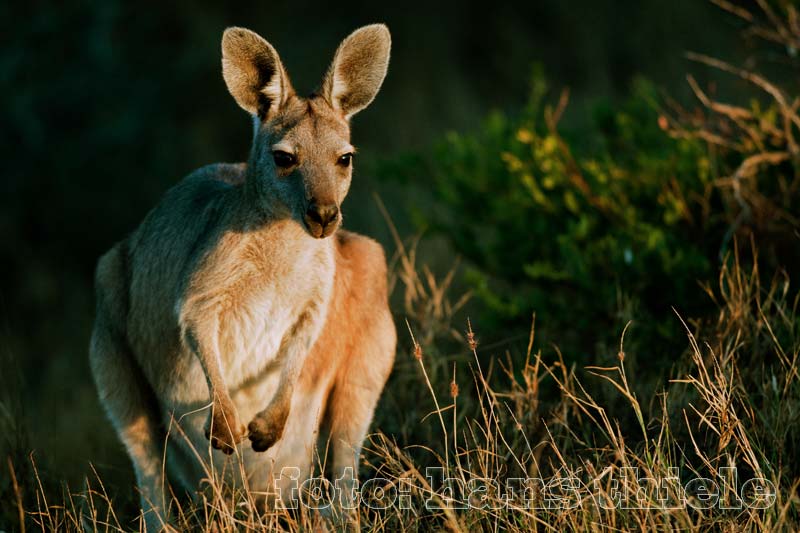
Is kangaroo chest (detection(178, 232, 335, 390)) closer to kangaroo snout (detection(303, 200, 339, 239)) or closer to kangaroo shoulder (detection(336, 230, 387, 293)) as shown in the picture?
kangaroo snout (detection(303, 200, 339, 239))

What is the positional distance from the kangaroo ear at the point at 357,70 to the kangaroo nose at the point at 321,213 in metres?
0.61

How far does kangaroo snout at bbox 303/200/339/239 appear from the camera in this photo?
10.1 ft

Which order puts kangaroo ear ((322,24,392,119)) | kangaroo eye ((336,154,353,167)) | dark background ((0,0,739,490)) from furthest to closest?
dark background ((0,0,739,490)) → kangaroo ear ((322,24,392,119)) → kangaroo eye ((336,154,353,167))

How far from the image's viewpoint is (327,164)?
3291mm

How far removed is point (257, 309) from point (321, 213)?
0.46 metres

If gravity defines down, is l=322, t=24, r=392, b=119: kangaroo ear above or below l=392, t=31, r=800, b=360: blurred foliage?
above

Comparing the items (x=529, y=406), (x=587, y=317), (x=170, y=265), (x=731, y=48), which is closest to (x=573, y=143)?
(x=587, y=317)

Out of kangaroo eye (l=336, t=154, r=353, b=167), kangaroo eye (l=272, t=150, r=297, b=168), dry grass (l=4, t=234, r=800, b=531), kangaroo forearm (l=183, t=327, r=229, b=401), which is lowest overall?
dry grass (l=4, t=234, r=800, b=531)

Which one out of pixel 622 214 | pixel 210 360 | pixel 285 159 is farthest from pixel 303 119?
pixel 622 214

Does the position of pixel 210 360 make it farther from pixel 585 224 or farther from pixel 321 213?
pixel 585 224

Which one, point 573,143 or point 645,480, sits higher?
point 573,143

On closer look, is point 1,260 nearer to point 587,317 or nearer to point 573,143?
point 573,143

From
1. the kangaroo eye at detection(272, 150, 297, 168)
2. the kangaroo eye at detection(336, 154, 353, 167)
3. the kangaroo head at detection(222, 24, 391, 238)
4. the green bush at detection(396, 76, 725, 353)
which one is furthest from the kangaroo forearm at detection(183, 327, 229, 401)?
the green bush at detection(396, 76, 725, 353)

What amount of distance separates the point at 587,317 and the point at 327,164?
1647 mm
